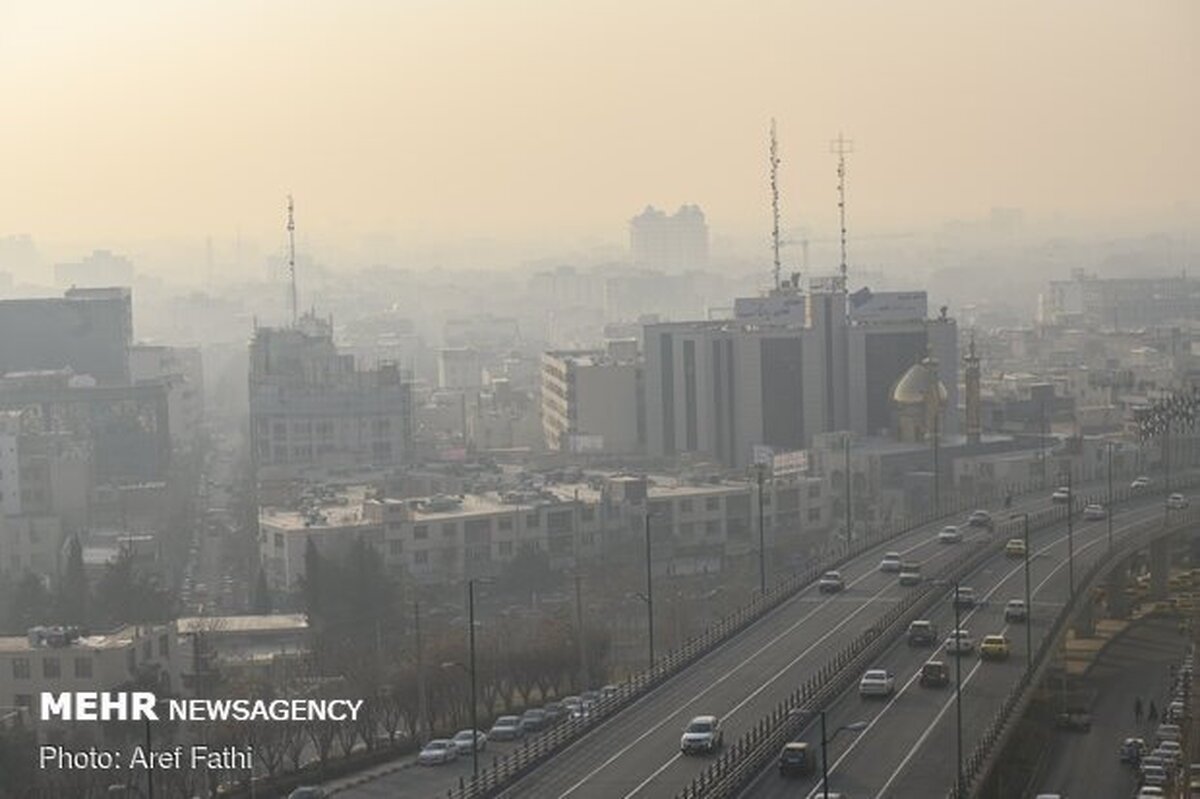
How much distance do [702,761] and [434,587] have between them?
8.16m

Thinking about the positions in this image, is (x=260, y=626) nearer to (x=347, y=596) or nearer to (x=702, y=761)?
(x=347, y=596)

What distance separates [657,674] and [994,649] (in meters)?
1.58

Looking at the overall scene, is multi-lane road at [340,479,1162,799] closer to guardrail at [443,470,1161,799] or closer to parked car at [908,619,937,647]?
guardrail at [443,470,1161,799]

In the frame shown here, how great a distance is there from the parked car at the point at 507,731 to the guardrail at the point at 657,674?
206mm

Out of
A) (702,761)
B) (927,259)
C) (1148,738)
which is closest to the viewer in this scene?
(702,761)

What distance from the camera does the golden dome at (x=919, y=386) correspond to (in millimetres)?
21875

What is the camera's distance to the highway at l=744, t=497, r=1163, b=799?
8.62m

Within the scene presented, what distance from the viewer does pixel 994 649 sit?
11.3 m

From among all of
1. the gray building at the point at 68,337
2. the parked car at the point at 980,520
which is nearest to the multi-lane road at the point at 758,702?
the parked car at the point at 980,520

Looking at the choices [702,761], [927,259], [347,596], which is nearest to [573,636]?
[347,596]

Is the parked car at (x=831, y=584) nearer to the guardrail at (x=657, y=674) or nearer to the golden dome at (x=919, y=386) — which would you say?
the guardrail at (x=657, y=674)

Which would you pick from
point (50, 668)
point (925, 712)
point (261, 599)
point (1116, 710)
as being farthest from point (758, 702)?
point (261, 599)

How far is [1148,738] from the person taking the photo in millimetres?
11195

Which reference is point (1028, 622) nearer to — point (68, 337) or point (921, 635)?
point (921, 635)
